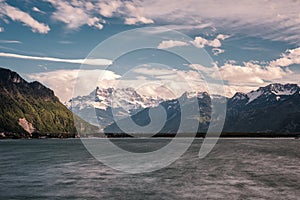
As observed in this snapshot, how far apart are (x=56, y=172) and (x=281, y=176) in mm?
52699

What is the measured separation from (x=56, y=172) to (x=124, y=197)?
34978 millimetres

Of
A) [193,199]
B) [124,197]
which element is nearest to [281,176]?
[193,199]

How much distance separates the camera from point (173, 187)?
207 feet

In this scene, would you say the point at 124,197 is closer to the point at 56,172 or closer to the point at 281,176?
the point at 56,172

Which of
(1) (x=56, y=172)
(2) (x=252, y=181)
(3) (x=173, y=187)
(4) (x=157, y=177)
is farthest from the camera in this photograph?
(1) (x=56, y=172)

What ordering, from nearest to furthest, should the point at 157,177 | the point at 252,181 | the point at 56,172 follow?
the point at 252,181 < the point at 157,177 < the point at 56,172

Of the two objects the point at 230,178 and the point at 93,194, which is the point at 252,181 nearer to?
the point at 230,178

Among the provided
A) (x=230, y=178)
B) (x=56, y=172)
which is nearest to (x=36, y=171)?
(x=56, y=172)

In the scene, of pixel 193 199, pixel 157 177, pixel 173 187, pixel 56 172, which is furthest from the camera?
pixel 56 172

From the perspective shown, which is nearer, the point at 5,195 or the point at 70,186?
the point at 5,195

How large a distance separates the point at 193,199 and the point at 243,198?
782 cm

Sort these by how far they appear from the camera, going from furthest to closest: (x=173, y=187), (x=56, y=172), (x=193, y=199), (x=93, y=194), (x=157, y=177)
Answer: (x=56, y=172)
(x=157, y=177)
(x=173, y=187)
(x=93, y=194)
(x=193, y=199)

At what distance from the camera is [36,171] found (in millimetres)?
87062

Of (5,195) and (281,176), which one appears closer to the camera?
(5,195)
